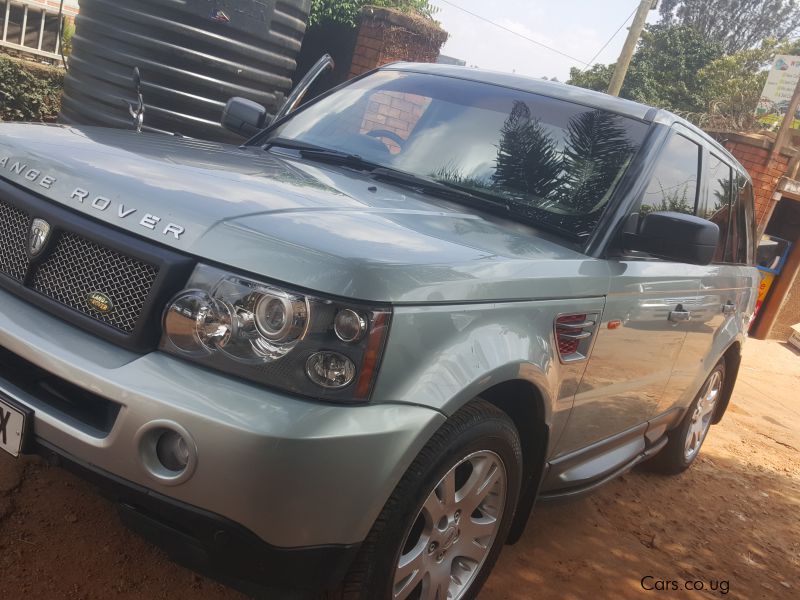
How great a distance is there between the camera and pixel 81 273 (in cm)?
209

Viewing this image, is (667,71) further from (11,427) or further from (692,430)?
(11,427)

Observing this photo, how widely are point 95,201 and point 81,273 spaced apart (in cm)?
19

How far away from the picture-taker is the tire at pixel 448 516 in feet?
6.61

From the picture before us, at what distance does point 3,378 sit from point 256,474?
2.58 ft

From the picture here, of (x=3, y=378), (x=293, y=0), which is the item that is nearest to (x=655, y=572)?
(x=3, y=378)

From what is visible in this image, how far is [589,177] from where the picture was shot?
3059 millimetres

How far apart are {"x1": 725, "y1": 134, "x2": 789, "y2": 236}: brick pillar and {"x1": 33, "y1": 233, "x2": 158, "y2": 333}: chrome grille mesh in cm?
1304

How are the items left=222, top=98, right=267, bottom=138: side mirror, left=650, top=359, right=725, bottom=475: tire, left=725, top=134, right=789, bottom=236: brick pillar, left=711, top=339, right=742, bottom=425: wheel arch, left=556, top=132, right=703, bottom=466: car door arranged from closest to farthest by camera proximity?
left=556, top=132, right=703, bottom=466: car door
left=222, top=98, right=267, bottom=138: side mirror
left=650, top=359, right=725, bottom=475: tire
left=711, top=339, right=742, bottom=425: wheel arch
left=725, top=134, right=789, bottom=236: brick pillar

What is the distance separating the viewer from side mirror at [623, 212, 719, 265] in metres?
2.77

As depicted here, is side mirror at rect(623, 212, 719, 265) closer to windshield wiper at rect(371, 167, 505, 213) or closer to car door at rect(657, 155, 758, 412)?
windshield wiper at rect(371, 167, 505, 213)

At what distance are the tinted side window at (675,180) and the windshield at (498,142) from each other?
166 mm

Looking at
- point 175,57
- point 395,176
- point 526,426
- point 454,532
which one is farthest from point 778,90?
point 454,532

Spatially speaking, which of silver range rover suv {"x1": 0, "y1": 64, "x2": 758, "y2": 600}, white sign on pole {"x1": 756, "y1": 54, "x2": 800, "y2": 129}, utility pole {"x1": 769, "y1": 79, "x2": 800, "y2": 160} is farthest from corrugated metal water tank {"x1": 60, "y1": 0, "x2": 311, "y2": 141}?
white sign on pole {"x1": 756, "y1": 54, "x2": 800, "y2": 129}

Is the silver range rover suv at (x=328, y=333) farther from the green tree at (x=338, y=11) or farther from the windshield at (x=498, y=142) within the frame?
the green tree at (x=338, y=11)
